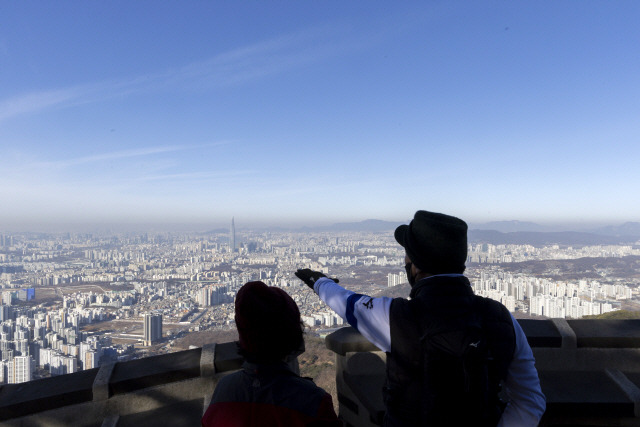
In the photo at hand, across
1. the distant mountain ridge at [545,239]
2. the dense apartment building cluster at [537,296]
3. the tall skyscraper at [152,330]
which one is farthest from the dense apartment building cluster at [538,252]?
the tall skyscraper at [152,330]

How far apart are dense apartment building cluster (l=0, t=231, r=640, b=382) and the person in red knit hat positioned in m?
0.24

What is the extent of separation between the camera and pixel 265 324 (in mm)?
1361

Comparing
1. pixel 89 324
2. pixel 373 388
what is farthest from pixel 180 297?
pixel 373 388

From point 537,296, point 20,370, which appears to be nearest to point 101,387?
point 20,370

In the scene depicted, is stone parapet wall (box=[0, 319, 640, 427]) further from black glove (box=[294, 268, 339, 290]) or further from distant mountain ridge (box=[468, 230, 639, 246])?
distant mountain ridge (box=[468, 230, 639, 246])

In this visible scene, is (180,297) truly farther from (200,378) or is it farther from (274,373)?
(274,373)

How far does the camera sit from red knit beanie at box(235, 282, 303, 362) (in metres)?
1.36

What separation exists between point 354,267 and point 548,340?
26.6 ft

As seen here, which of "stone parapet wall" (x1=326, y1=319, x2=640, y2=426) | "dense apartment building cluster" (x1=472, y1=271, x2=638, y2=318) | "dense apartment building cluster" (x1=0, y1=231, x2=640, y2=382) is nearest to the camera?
"stone parapet wall" (x1=326, y1=319, x2=640, y2=426)

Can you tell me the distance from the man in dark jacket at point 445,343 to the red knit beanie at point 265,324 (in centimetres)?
43

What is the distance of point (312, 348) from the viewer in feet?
13.3

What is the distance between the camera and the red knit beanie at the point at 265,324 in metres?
1.36

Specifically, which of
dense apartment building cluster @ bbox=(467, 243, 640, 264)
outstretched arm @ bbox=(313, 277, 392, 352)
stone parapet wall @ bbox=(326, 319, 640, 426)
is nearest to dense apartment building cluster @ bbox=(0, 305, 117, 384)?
stone parapet wall @ bbox=(326, 319, 640, 426)

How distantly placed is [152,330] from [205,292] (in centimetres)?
310
